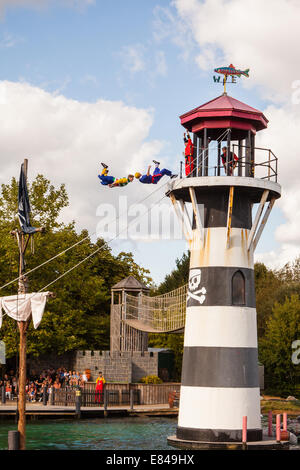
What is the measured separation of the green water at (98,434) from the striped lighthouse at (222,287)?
7.66 ft

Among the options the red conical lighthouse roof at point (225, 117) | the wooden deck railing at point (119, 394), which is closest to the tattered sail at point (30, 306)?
the red conical lighthouse roof at point (225, 117)

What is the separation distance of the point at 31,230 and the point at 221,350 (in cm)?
748

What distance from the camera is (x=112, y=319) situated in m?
48.2

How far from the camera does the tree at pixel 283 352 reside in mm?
49344

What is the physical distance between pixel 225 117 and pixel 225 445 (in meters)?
10.9

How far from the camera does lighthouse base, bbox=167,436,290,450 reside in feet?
79.0

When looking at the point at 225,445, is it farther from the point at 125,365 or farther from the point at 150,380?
the point at 125,365

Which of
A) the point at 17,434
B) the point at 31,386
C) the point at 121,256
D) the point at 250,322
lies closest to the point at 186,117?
the point at 250,322

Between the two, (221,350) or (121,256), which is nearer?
(221,350)

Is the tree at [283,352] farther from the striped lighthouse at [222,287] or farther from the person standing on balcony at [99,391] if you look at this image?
the striped lighthouse at [222,287]

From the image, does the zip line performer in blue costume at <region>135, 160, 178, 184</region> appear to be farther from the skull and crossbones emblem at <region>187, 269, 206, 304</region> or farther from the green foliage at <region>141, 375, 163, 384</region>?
the green foliage at <region>141, 375, 163, 384</region>

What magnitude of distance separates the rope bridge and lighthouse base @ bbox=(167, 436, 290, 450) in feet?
41.2

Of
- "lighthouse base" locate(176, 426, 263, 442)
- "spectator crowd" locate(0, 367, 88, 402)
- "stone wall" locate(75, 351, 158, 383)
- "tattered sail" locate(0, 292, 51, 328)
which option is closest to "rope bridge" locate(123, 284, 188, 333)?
"stone wall" locate(75, 351, 158, 383)
